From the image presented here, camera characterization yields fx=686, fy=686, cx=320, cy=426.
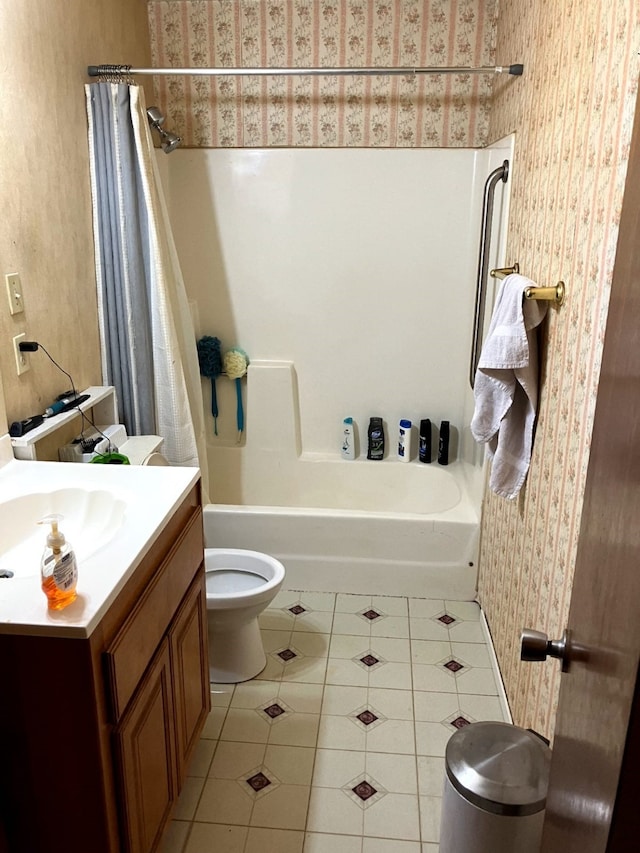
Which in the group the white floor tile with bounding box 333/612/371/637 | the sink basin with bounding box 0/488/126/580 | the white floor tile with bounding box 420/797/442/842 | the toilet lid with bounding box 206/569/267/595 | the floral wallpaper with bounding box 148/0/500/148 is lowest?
the white floor tile with bounding box 420/797/442/842

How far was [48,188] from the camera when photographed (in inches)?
81.0

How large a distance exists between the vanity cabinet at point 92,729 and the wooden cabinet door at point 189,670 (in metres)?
0.10

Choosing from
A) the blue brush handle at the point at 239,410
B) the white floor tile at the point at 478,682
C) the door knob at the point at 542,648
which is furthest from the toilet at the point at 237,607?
the door knob at the point at 542,648

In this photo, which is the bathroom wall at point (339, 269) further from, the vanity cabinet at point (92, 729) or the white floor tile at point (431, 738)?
the vanity cabinet at point (92, 729)

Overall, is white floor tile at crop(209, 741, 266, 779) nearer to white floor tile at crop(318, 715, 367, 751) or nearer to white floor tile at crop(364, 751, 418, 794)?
white floor tile at crop(318, 715, 367, 751)

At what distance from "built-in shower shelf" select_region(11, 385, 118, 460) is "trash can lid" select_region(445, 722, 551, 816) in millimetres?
1311

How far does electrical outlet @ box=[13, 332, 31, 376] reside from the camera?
1.90m

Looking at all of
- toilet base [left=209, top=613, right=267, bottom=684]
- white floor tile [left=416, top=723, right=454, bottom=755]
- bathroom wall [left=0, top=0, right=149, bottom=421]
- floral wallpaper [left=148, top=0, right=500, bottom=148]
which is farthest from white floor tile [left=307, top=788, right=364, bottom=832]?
floral wallpaper [left=148, top=0, right=500, bottom=148]

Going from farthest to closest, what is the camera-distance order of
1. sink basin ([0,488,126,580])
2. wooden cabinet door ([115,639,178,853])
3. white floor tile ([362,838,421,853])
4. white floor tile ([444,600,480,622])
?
white floor tile ([444,600,480,622]), white floor tile ([362,838,421,853]), sink basin ([0,488,126,580]), wooden cabinet door ([115,639,178,853])

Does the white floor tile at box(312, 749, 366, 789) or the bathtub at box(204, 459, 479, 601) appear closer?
the white floor tile at box(312, 749, 366, 789)

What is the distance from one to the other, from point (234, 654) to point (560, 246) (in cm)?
161

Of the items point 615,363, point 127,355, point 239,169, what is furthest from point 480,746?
point 239,169

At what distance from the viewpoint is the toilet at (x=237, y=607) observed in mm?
2175

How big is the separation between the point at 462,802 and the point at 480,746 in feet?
0.39
